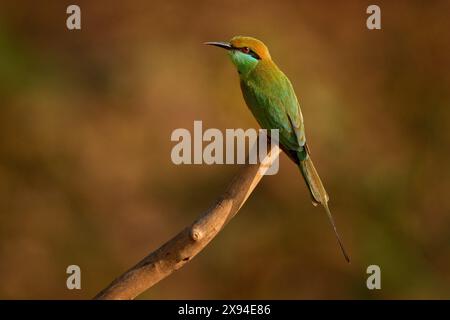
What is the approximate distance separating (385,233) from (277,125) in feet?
7.91

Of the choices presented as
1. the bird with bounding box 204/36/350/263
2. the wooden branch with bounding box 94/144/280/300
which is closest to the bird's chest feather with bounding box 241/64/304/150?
the bird with bounding box 204/36/350/263

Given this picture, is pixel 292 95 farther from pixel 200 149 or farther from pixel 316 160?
pixel 316 160

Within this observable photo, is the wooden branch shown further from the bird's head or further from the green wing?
the bird's head

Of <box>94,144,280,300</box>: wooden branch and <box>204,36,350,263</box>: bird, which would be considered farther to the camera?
<box>204,36,350,263</box>: bird

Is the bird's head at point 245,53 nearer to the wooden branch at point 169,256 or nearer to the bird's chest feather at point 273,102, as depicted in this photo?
the bird's chest feather at point 273,102

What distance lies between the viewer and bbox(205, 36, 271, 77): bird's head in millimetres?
3098

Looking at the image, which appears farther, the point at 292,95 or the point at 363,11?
the point at 363,11

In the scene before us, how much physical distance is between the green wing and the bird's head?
2.7 inches

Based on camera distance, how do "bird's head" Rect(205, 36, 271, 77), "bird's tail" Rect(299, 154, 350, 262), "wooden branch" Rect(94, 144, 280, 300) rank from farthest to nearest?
"bird's head" Rect(205, 36, 271, 77)
"bird's tail" Rect(299, 154, 350, 262)
"wooden branch" Rect(94, 144, 280, 300)

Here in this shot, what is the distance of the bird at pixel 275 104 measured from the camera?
2.75 meters

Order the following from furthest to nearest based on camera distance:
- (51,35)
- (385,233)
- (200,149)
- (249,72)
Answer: (51,35)
(385,233)
(200,149)
(249,72)

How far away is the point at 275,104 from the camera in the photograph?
293 centimetres

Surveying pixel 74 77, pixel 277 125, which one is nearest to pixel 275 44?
pixel 74 77

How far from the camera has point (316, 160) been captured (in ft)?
16.7
